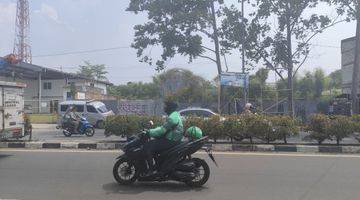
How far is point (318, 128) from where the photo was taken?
52.1 ft

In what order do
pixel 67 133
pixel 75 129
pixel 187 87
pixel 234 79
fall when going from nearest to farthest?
pixel 75 129 → pixel 67 133 → pixel 234 79 → pixel 187 87

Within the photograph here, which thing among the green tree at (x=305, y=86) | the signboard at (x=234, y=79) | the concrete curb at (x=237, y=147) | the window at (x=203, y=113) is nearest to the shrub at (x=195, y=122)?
the concrete curb at (x=237, y=147)

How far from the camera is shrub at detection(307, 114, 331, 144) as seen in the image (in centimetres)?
1574

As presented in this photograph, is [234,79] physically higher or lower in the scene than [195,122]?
higher

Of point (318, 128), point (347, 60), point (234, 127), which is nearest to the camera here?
point (318, 128)

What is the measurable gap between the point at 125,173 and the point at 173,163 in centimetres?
94

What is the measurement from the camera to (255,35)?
32.2m

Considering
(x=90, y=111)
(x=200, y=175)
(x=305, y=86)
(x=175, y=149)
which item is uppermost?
(x=305, y=86)

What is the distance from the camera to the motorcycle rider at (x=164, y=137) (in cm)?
894

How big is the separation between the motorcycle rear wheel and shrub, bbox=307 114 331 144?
7.68 m

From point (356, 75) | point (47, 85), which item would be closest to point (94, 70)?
point (47, 85)

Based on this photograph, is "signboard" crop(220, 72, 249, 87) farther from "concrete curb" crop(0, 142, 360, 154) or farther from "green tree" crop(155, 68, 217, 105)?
"concrete curb" crop(0, 142, 360, 154)

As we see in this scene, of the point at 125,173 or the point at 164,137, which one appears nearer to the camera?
the point at 164,137

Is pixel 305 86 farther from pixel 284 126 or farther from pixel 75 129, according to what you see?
pixel 284 126
